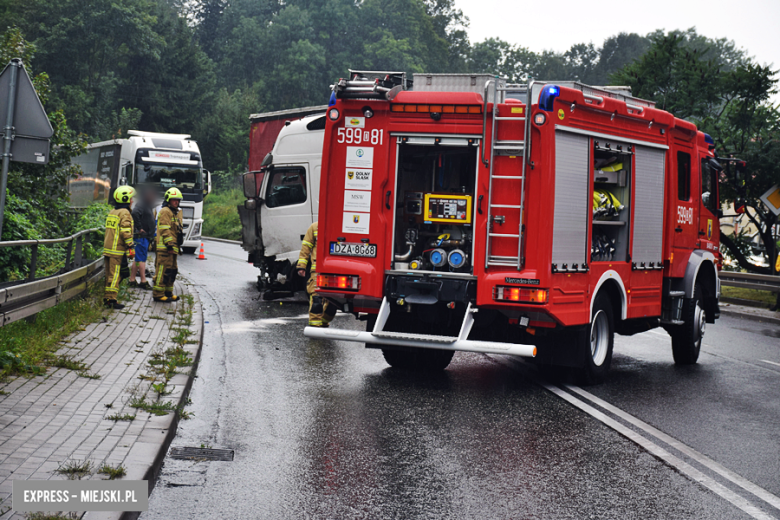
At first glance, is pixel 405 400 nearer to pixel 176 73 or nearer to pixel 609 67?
pixel 176 73

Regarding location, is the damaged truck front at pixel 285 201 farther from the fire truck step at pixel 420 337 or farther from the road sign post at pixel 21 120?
the fire truck step at pixel 420 337

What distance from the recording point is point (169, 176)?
2697 centimetres

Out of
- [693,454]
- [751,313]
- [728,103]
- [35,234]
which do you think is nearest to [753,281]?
[751,313]

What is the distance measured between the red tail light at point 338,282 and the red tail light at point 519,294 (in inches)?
56.8

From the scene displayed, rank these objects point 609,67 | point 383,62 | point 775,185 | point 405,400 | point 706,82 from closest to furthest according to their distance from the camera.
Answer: point 405,400 → point 775,185 → point 706,82 → point 383,62 → point 609,67

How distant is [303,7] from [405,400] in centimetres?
7717

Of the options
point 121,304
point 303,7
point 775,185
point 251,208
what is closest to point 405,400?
point 121,304

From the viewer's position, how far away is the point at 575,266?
26.6 feet

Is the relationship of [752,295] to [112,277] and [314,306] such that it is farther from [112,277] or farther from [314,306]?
[112,277]

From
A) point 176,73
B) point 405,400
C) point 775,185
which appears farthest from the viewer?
point 176,73

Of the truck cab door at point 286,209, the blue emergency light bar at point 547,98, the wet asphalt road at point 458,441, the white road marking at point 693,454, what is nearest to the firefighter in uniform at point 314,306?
the wet asphalt road at point 458,441

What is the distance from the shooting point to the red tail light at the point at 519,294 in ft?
25.2

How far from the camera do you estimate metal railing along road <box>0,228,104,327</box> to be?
7.72 meters

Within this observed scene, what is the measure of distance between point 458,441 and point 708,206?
657 cm
